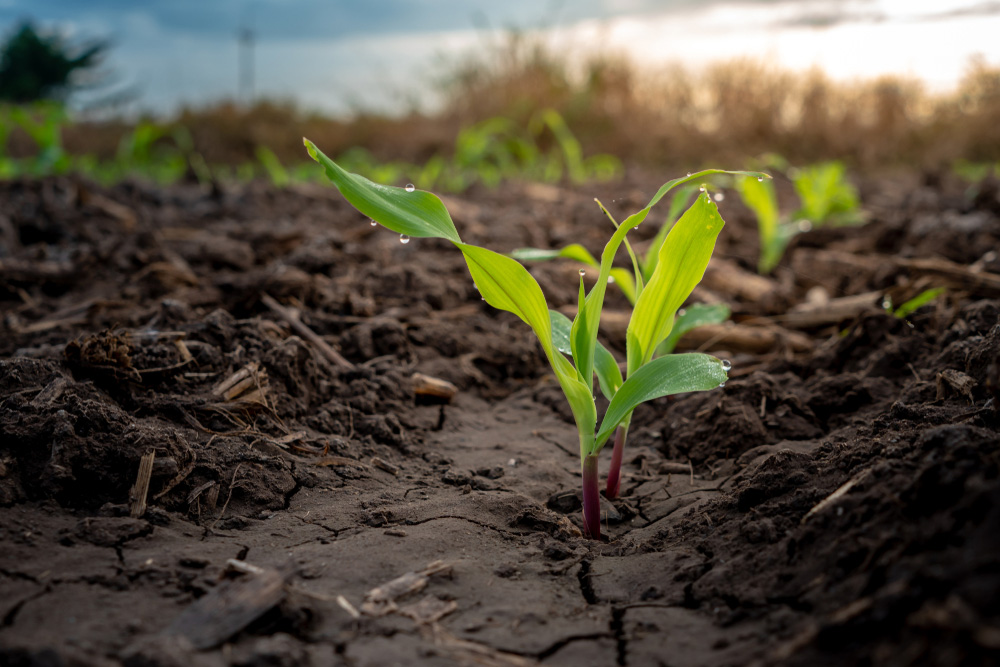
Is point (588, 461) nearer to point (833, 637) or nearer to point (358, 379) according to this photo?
point (833, 637)

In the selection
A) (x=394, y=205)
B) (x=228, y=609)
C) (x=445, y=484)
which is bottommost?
(x=445, y=484)

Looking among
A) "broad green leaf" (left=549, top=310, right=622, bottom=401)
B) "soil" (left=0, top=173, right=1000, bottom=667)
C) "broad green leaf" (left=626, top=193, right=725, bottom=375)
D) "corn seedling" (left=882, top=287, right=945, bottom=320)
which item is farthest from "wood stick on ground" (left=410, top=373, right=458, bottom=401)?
"corn seedling" (left=882, top=287, right=945, bottom=320)

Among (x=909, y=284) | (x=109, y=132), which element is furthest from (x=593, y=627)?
(x=109, y=132)

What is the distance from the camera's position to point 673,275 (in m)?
1.39

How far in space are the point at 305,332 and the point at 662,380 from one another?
1224 mm

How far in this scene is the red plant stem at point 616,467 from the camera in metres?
1.57

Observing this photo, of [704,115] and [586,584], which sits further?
[704,115]

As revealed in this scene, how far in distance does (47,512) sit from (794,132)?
12058 millimetres

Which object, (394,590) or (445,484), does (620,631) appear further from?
(445,484)

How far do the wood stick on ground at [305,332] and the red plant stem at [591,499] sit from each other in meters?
0.93

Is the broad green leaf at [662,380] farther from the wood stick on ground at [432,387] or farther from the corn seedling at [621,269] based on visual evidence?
the wood stick on ground at [432,387]

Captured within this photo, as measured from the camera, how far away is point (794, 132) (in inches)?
440

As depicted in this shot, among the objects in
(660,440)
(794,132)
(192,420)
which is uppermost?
(794,132)

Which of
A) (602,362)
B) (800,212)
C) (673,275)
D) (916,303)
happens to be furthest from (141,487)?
(800,212)
